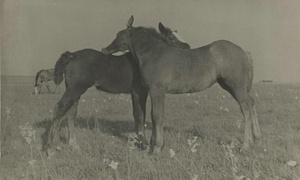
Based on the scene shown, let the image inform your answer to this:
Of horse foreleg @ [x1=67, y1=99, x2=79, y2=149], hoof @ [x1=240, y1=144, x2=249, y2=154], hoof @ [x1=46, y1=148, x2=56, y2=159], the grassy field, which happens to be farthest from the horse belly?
hoof @ [x1=46, y1=148, x2=56, y2=159]

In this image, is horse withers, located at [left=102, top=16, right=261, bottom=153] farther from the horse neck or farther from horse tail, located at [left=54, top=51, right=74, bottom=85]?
horse tail, located at [left=54, top=51, right=74, bottom=85]

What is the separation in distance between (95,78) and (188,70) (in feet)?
4.82

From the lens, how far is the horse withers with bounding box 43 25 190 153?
5.36 metres

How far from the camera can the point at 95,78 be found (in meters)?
5.61

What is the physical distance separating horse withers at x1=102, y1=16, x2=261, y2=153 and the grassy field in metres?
0.36

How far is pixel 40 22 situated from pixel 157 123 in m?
2.12

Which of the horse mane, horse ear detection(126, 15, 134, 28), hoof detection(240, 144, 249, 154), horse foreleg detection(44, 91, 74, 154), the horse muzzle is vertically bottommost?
hoof detection(240, 144, 249, 154)

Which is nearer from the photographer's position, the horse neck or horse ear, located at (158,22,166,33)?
the horse neck

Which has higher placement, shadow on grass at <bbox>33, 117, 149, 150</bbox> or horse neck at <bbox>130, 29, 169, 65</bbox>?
horse neck at <bbox>130, 29, 169, 65</bbox>

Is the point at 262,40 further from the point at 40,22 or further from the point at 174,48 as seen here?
the point at 40,22

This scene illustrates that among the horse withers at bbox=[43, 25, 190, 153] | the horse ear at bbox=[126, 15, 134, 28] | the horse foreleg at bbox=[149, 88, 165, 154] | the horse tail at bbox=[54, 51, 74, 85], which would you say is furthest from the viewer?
the horse tail at bbox=[54, 51, 74, 85]

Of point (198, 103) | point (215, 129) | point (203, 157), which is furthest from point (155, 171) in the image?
point (198, 103)

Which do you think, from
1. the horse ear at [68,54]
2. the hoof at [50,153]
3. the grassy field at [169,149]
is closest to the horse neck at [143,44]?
the horse ear at [68,54]

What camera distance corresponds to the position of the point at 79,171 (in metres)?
4.11
